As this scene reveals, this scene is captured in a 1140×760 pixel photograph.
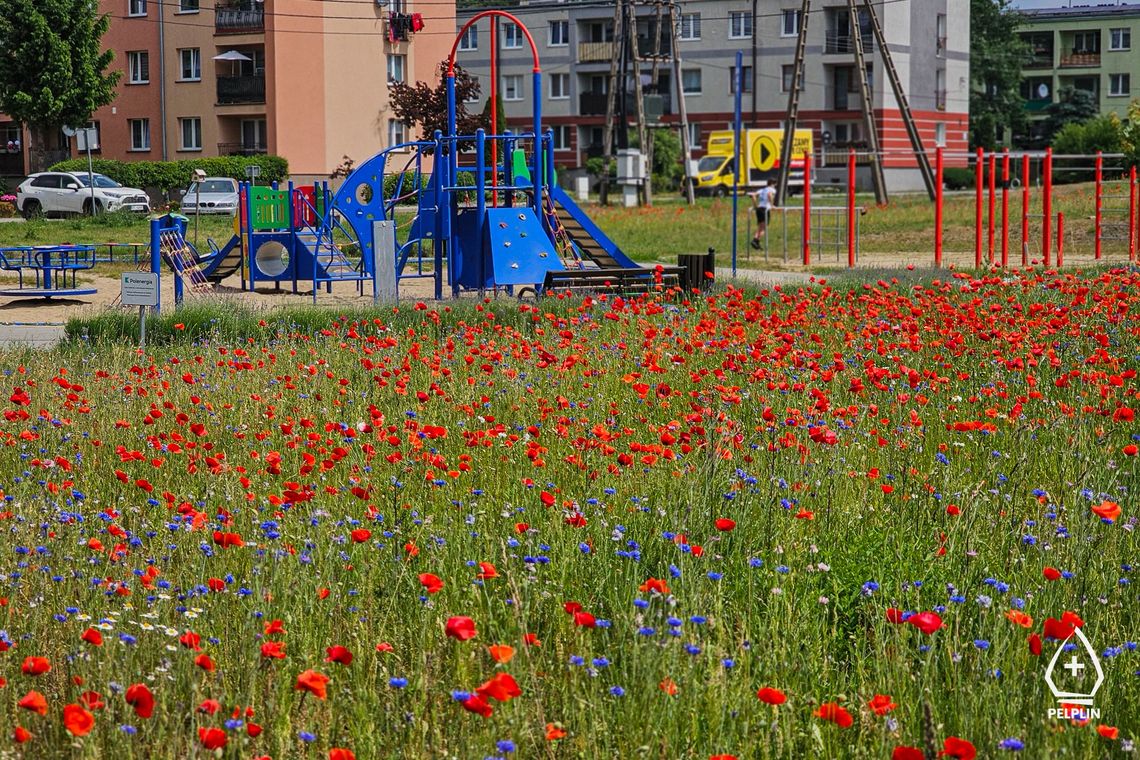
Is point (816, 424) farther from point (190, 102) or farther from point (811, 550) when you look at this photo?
point (190, 102)

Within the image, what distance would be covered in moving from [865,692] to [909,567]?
3.09ft

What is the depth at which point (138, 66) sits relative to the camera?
57.4 metres

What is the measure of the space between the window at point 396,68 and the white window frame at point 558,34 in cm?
2031

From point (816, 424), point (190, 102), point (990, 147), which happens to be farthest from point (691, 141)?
point (816, 424)

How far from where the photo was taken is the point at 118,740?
11.2 ft

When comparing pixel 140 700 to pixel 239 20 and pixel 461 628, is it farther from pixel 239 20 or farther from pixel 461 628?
pixel 239 20

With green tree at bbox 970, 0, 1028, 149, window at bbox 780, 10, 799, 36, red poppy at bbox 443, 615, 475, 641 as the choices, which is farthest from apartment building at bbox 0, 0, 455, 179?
red poppy at bbox 443, 615, 475, 641

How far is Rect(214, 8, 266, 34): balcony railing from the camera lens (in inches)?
2141

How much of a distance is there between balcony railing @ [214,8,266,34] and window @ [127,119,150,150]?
4819mm

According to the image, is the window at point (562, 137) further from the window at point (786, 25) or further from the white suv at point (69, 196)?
the white suv at point (69, 196)

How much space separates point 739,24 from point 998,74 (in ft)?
64.6

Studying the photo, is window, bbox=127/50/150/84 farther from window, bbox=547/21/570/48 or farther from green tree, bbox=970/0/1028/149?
green tree, bbox=970/0/1028/149

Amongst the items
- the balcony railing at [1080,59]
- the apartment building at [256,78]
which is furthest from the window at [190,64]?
the balcony railing at [1080,59]

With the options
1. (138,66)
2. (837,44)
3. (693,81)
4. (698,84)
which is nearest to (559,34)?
(693,81)
